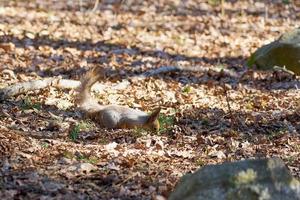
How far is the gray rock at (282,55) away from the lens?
1057 centimetres

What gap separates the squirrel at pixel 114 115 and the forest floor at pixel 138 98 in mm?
106

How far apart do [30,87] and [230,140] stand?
A: 2770 millimetres

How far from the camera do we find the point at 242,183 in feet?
Answer: 14.2

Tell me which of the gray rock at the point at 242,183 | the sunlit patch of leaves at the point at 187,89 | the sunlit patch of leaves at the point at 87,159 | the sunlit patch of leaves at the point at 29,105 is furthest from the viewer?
the sunlit patch of leaves at the point at 187,89

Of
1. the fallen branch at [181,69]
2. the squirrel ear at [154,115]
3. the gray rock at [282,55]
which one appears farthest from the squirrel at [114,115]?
the gray rock at [282,55]

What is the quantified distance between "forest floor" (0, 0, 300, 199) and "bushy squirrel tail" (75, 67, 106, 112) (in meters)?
0.15

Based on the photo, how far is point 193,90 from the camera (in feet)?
30.9

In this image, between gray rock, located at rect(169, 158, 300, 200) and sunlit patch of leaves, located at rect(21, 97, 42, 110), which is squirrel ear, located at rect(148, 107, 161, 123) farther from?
gray rock, located at rect(169, 158, 300, 200)

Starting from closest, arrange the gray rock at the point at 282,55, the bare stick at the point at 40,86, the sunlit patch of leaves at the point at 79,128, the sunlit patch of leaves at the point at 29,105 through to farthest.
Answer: the sunlit patch of leaves at the point at 79,128 → the sunlit patch of leaves at the point at 29,105 → the bare stick at the point at 40,86 → the gray rock at the point at 282,55

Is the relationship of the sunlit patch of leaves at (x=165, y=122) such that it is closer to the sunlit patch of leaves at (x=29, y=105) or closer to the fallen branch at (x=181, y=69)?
the sunlit patch of leaves at (x=29, y=105)

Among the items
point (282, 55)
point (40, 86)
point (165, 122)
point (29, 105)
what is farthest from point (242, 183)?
point (282, 55)

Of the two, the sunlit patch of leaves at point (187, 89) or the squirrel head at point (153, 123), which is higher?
the squirrel head at point (153, 123)

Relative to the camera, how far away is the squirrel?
6957mm

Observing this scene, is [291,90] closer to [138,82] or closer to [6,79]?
[138,82]
